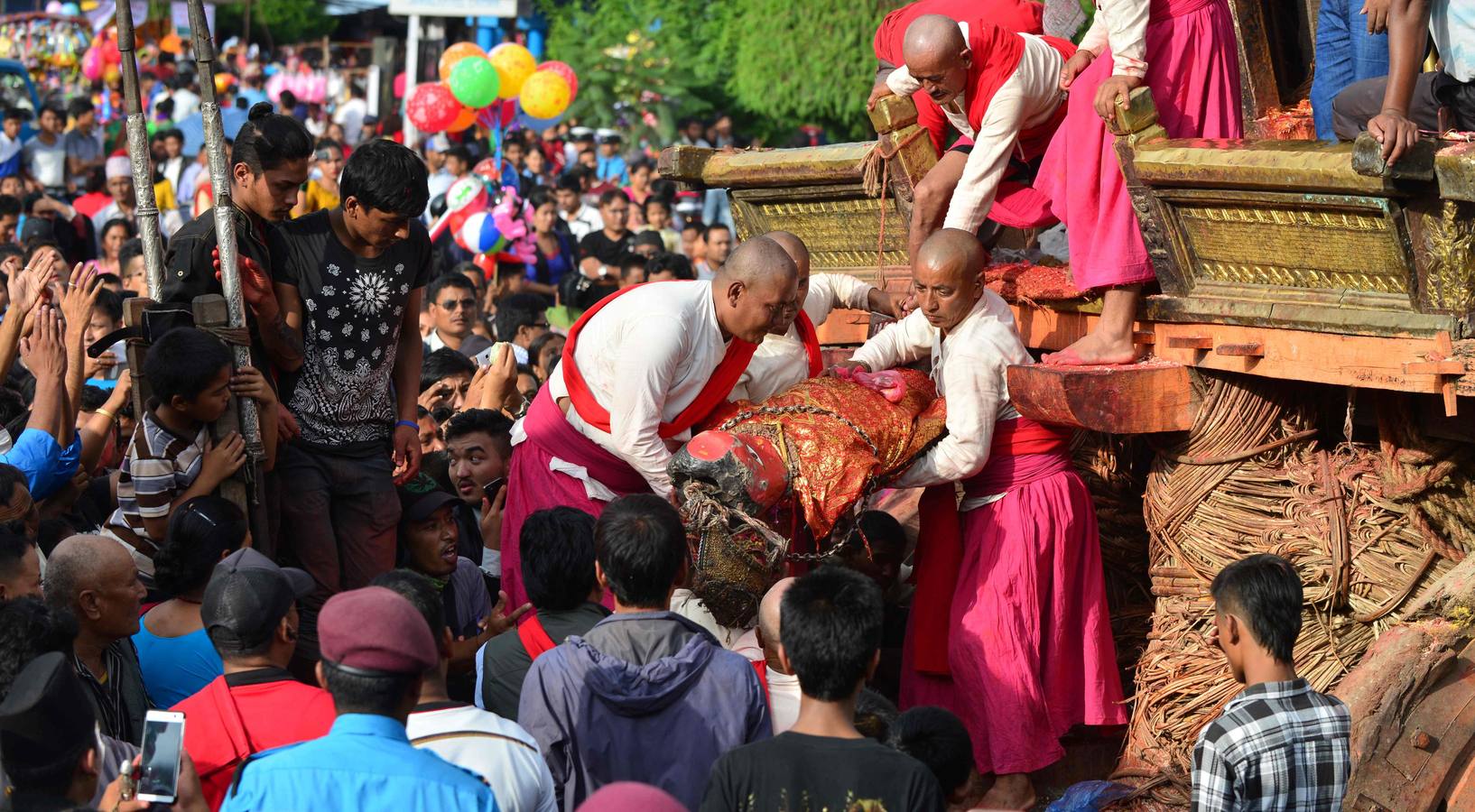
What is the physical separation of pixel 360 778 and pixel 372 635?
0.84 feet

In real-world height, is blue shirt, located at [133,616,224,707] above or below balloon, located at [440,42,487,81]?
below

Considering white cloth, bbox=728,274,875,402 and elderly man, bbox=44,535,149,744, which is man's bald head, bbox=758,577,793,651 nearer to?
white cloth, bbox=728,274,875,402

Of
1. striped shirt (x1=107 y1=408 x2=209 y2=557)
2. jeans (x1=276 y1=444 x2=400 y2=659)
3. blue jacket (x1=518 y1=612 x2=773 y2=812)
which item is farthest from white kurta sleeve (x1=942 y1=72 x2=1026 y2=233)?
striped shirt (x1=107 y1=408 x2=209 y2=557)

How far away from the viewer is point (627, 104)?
24.7 m

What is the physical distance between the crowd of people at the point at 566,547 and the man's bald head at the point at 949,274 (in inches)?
0.6

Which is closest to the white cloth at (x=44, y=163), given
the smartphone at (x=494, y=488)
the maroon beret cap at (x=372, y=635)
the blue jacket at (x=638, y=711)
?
the smartphone at (x=494, y=488)

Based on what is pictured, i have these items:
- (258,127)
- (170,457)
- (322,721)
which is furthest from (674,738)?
(258,127)

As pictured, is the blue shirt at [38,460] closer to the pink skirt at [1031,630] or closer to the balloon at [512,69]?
the pink skirt at [1031,630]

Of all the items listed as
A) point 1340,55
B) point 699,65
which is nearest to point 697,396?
point 1340,55

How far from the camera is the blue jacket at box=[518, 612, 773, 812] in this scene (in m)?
3.74

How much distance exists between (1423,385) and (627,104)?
825 inches

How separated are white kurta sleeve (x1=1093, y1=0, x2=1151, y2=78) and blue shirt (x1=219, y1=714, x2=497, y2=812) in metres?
3.34

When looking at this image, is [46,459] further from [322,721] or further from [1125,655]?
[1125,655]

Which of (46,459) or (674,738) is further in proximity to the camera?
(46,459)
